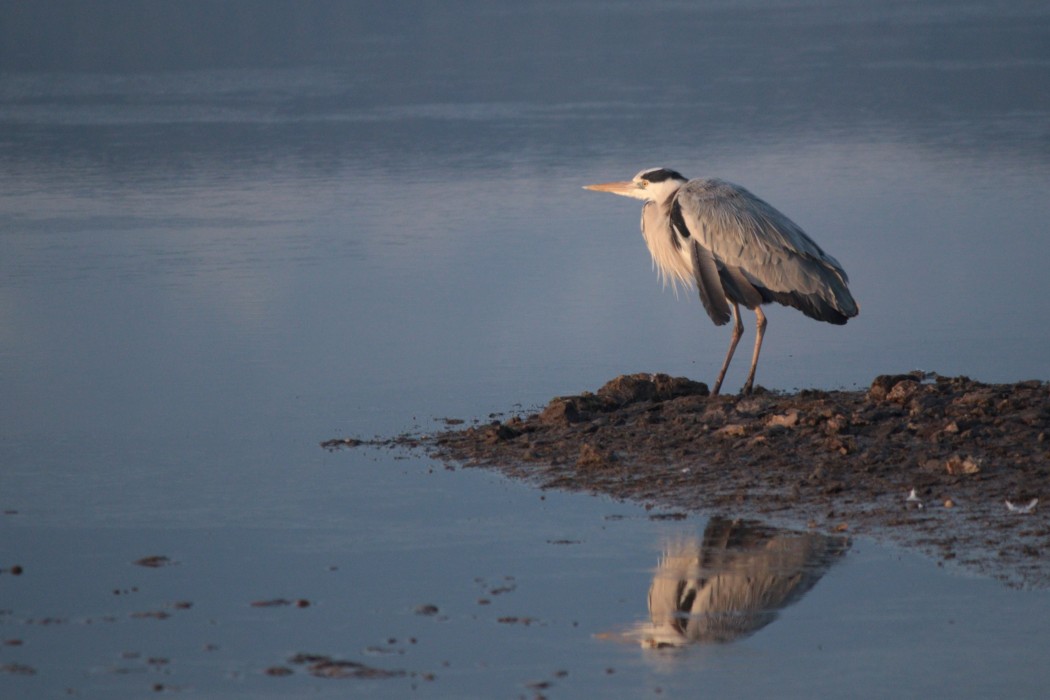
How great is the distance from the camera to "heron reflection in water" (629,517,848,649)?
598cm

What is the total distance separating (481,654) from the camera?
5.67 metres

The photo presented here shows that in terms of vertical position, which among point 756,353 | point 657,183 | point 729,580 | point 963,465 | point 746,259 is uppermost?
point 657,183

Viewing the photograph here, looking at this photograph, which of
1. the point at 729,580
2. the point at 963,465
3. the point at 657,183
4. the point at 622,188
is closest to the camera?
the point at 729,580

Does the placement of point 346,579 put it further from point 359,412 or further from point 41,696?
point 359,412

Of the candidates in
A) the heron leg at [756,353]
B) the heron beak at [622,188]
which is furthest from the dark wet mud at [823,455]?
the heron beak at [622,188]

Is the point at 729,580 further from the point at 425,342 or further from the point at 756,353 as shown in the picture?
the point at 425,342

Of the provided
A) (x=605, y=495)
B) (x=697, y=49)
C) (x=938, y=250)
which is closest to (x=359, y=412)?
(x=605, y=495)

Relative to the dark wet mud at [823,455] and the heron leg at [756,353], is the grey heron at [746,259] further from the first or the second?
the dark wet mud at [823,455]

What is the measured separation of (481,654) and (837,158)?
47.2 ft

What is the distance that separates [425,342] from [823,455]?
4089 mm

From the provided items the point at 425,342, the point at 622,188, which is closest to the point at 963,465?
the point at 622,188

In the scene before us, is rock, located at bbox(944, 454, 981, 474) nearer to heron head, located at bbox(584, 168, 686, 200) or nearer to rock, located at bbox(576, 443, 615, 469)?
rock, located at bbox(576, 443, 615, 469)

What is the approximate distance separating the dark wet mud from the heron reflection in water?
24 cm

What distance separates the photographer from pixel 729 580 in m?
6.45
